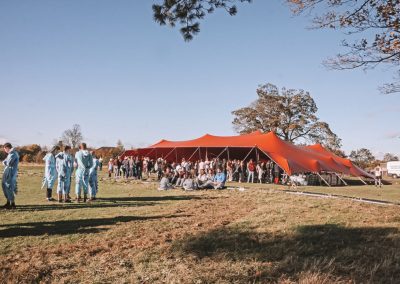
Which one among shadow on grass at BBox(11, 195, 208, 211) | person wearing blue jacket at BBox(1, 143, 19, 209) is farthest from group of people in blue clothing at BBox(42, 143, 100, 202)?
person wearing blue jacket at BBox(1, 143, 19, 209)

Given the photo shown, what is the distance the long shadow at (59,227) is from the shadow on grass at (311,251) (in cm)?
222

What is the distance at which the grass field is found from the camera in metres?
4.82

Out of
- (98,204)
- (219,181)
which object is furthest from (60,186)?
(219,181)

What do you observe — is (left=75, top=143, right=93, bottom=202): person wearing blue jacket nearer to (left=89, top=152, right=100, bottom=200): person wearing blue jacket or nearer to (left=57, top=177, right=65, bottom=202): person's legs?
(left=89, top=152, right=100, bottom=200): person wearing blue jacket

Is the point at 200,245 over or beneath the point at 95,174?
beneath

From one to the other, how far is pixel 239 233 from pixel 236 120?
137ft

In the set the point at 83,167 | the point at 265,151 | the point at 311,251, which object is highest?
the point at 265,151

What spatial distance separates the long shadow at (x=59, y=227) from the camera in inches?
282

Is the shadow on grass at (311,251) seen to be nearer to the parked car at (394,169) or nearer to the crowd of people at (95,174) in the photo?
the crowd of people at (95,174)

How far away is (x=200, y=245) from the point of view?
627 cm

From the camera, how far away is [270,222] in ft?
27.1

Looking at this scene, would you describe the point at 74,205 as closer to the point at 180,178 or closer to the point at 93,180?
the point at 93,180

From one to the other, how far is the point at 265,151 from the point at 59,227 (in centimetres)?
1905

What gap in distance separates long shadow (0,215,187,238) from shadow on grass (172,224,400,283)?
7.29ft
